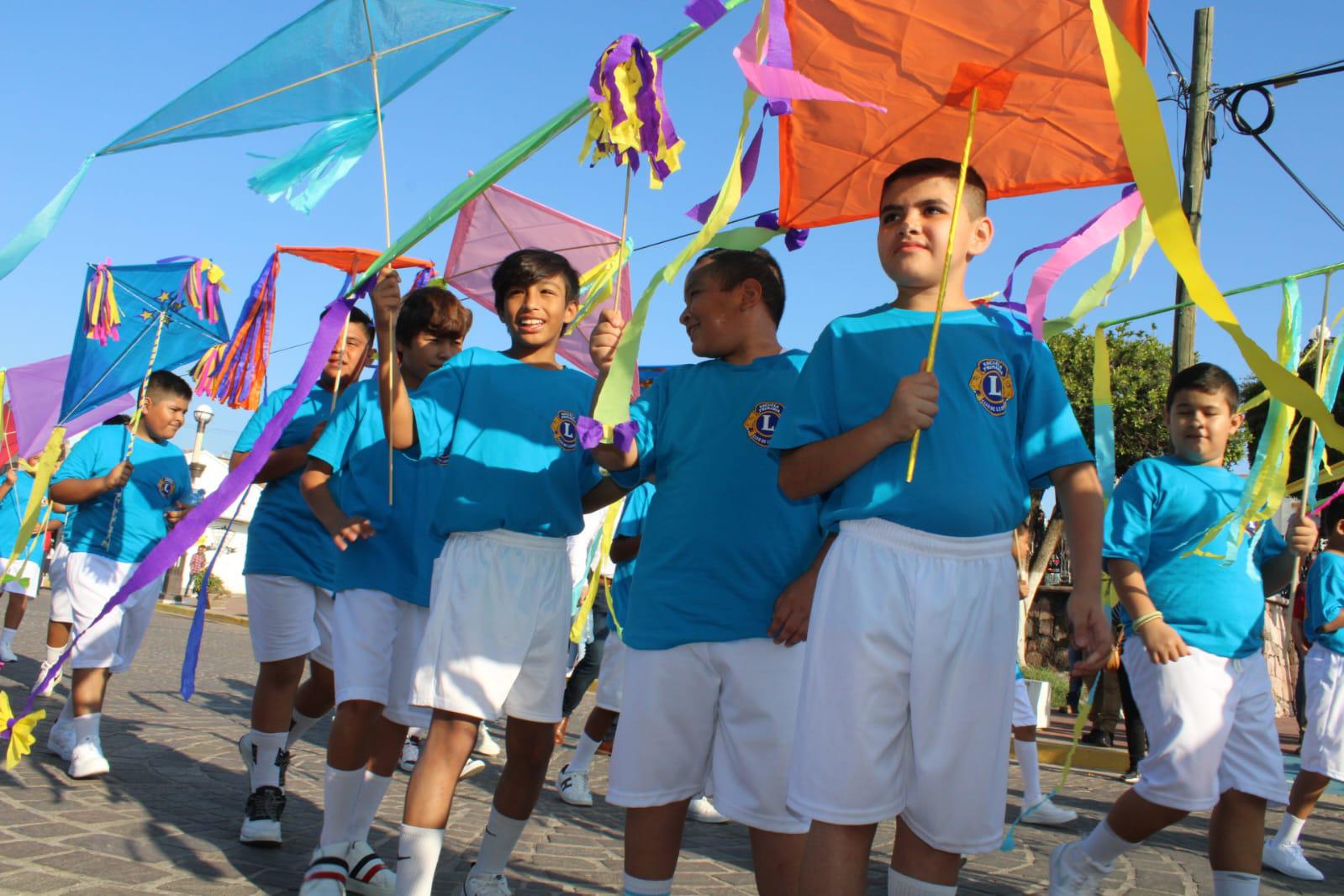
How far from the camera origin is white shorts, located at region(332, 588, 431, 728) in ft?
11.2

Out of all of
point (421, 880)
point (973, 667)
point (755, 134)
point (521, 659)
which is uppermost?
point (755, 134)

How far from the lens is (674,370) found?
121 inches

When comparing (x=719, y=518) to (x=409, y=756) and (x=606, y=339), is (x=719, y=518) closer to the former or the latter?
(x=606, y=339)

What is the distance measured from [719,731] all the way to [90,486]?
13.0 ft

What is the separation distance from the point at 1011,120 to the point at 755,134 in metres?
0.78

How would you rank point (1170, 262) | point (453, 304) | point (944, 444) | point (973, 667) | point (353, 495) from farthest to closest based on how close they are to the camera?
point (453, 304)
point (353, 495)
point (944, 444)
point (973, 667)
point (1170, 262)

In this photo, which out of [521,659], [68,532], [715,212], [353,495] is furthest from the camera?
[68,532]

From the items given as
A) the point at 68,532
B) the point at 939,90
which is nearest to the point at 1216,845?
the point at 939,90

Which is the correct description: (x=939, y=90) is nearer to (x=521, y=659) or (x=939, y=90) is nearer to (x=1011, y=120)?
(x=1011, y=120)

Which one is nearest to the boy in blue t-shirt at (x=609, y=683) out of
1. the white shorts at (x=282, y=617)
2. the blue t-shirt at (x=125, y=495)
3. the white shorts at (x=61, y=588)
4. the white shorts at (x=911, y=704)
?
the white shorts at (x=282, y=617)

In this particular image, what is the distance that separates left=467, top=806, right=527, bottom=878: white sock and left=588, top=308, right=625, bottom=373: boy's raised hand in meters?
1.33

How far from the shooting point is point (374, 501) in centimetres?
373

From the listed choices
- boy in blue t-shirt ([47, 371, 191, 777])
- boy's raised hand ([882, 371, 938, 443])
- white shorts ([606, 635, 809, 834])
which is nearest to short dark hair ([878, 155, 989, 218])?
boy's raised hand ([882, 371, 938, 443])

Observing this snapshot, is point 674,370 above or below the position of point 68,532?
above
